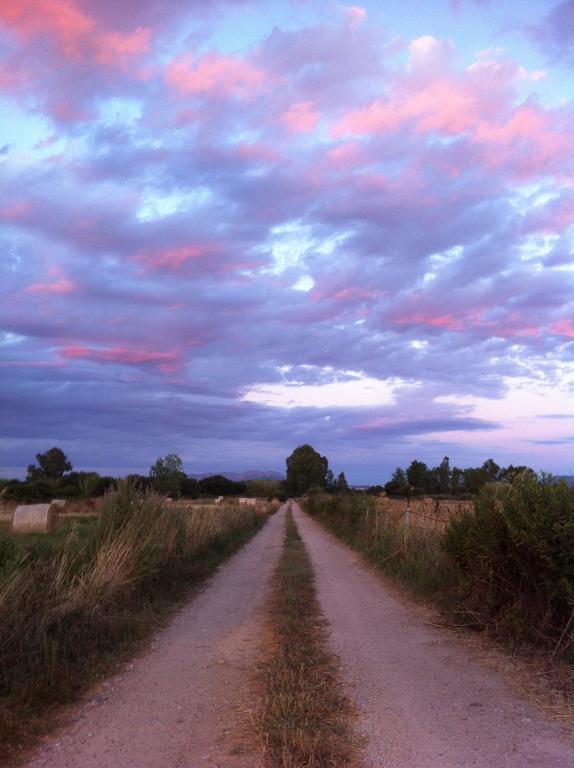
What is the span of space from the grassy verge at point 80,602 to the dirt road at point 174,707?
0.35m

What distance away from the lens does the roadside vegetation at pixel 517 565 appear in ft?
24.0

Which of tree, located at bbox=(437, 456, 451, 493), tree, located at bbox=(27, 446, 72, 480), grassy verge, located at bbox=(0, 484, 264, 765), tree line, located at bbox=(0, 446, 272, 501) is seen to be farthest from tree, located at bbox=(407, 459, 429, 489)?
grassy verge, located at bbox=(0, 484, 264, 765)

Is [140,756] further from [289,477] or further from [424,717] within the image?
[289,477]

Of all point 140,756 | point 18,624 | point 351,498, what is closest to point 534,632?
point 140,756

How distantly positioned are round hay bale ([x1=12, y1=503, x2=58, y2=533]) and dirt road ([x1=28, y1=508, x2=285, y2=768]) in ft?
53.5

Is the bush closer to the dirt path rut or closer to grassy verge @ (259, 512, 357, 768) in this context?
the dirt path rut

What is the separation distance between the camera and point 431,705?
19.1ft

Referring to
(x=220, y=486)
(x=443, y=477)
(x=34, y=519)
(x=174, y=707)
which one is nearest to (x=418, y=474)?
(x=443, y=477)

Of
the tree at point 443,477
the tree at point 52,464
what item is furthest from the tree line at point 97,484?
the tree at point 443,477

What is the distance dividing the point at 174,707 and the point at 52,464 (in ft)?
357

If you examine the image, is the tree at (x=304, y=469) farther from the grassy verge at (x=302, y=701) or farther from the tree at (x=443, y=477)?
the grassy verge at (x=302, y=701)

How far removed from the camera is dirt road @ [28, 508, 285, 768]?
4727 mm

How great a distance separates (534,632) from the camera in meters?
7.66

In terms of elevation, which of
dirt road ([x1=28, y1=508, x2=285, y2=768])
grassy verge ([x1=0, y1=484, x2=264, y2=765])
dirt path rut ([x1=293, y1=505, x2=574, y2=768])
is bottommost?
dirt road ([x1=28, y1=508, x2=285, y2=768])
